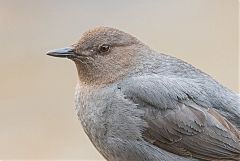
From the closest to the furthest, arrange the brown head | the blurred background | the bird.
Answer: the bird < the brown head < the blurred background

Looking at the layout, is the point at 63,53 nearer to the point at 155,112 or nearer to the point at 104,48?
the point at 104,48

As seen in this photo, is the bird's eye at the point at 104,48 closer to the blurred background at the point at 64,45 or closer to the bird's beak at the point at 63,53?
the bird's beak at the point at 63,53

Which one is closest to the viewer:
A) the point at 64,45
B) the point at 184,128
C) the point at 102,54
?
the point at 184,128

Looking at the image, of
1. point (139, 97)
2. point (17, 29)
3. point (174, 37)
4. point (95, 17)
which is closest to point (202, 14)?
point (174, 37)

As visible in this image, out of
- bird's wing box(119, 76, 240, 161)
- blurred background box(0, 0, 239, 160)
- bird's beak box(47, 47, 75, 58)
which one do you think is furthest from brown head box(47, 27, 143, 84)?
blurred background box(0, 0, 239, 160)

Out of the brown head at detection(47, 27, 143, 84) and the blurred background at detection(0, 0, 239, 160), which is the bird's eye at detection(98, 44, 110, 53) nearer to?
the brown head at detection(47, 27, 143, 84)

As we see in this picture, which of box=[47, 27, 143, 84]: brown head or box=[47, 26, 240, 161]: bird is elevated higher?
box=[47, 27, 143, 84]: brown head

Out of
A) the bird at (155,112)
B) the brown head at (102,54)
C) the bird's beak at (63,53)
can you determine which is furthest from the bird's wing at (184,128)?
the bird's beak at (63,53)

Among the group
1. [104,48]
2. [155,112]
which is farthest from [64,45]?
[155,112]
